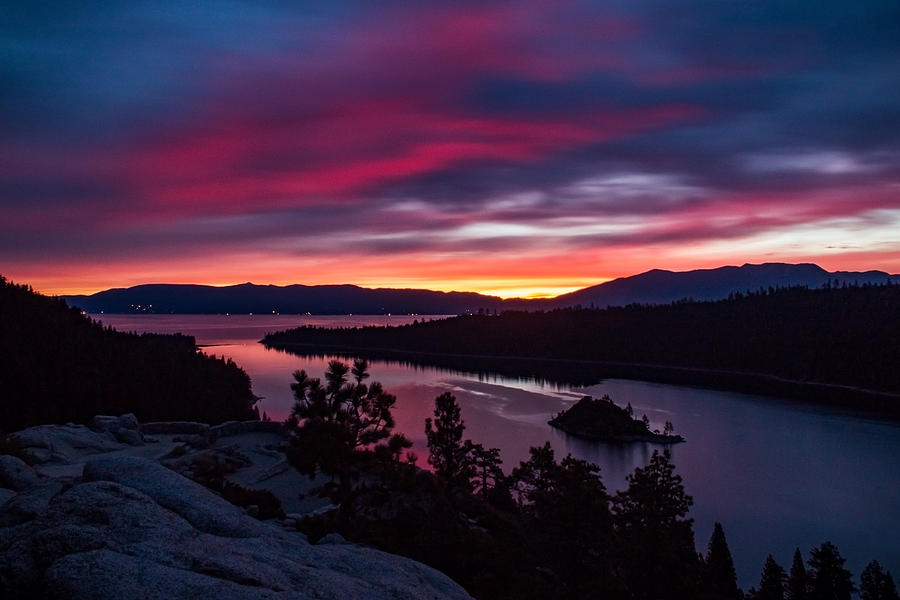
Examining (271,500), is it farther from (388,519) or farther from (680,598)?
(680,598)

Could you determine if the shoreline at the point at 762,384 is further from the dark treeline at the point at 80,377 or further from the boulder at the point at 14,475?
the boulder at the point at 14,475

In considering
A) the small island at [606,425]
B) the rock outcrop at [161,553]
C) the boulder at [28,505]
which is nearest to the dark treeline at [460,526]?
the rock outcrop at [161,553]

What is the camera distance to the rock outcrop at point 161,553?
7.71m

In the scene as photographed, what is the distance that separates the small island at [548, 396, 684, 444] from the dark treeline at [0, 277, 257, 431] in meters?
46.8

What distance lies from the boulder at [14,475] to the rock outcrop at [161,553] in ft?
19.9

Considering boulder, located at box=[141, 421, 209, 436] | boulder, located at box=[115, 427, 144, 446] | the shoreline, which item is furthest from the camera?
the shoreline

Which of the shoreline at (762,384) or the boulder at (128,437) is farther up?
the boulder at (128,437)

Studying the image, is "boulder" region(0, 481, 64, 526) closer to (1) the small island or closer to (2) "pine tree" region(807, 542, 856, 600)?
(2) "pine tree" region(807, 542, 856, 600)

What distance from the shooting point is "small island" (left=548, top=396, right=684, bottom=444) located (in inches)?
3447

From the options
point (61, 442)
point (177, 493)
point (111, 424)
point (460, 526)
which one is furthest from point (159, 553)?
point (111, 424)

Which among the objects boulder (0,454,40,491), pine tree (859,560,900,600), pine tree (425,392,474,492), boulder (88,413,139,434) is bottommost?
pine tree (859,560,900,600)

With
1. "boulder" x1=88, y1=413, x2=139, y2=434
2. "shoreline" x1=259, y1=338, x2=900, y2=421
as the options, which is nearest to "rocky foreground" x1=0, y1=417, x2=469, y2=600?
"boulder" x1=88, y1=413, x2=139, y2=434

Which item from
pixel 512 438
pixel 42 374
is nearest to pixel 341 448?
pixel 42 374

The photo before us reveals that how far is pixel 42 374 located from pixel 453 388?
94.5 meters
